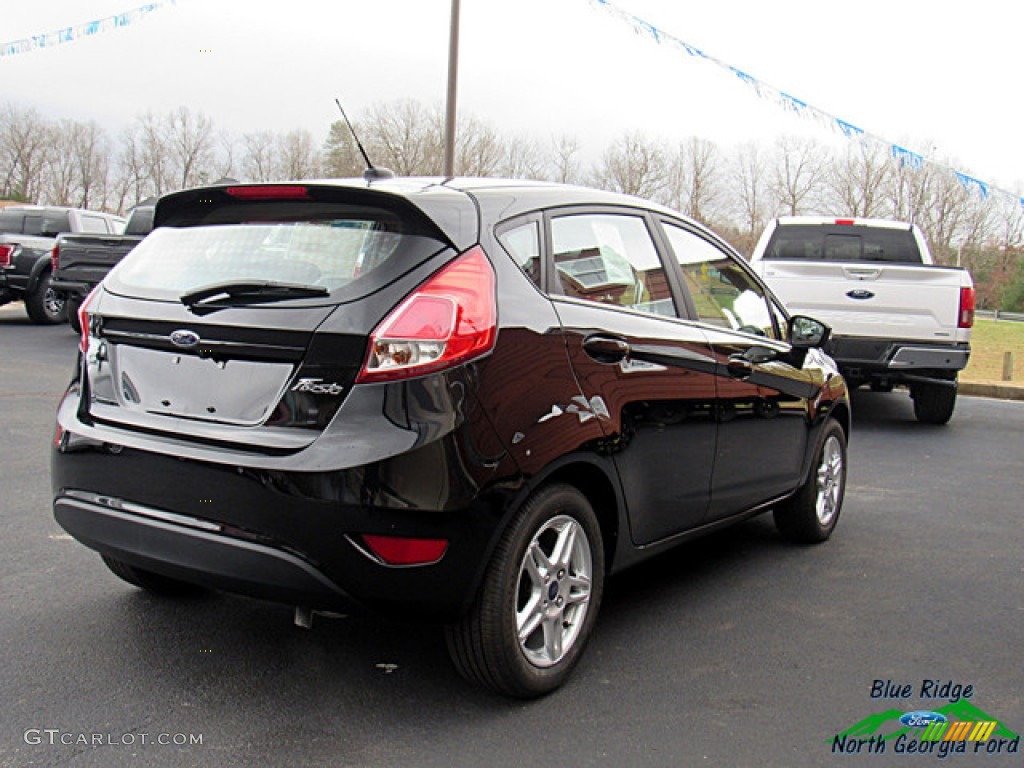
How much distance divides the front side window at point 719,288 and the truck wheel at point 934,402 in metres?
5.63

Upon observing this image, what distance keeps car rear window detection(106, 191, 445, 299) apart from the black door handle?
2.11 ft

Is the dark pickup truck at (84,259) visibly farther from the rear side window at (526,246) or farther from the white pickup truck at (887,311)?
the rear side window at (526,246)

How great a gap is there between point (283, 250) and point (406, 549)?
102 cm

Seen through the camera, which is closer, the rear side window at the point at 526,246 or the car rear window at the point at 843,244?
the rear side window at the point at 526,246

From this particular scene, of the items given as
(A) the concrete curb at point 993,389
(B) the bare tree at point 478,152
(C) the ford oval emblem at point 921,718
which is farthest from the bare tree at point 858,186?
(C) the ford oval emblem at point 921,718

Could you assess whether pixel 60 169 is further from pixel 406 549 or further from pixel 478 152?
pixel 406 549

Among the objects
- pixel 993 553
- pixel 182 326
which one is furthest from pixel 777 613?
pixel 182 326

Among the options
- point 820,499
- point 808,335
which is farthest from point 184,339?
point 820,499

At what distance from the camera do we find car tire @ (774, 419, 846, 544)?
5039mm

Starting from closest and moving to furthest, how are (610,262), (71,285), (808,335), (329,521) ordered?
(329,521)
(610,262)
(808,335)
(71,285)

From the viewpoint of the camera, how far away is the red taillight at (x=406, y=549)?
8.93 ft

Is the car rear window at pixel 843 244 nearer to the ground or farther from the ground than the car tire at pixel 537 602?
farther from the ground

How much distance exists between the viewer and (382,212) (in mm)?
3014

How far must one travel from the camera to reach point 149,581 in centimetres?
380
